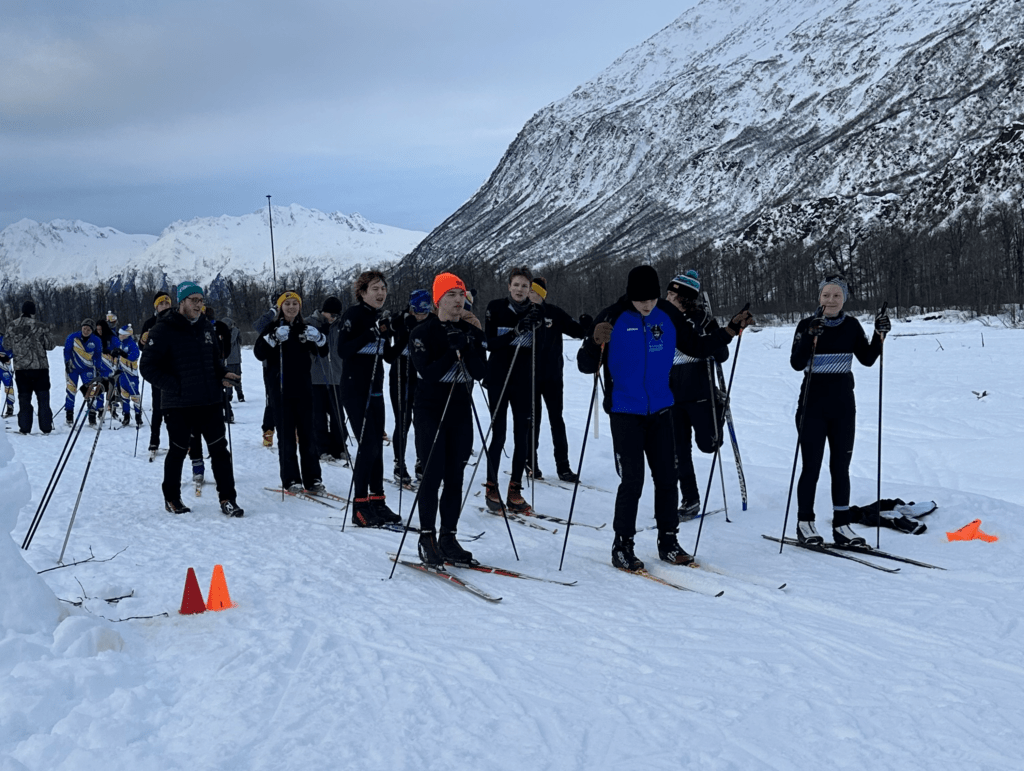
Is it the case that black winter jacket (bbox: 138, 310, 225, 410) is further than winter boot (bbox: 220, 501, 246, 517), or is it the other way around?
winter boot (bbox: 220, 501, 246, 517)

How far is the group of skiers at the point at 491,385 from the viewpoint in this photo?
5285 millimetres

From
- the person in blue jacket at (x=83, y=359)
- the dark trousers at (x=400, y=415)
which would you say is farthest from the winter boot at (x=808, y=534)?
the person in blue jacket at (x=83, y=359)

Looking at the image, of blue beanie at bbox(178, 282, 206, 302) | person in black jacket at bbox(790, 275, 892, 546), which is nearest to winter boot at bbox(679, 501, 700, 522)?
person in black jacket at bbox(790, 275, 892, 546)

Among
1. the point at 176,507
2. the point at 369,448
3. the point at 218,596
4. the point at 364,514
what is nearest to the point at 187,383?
the point at 176,507

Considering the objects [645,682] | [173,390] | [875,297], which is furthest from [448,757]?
[875,297]

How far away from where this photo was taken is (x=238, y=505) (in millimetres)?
7398

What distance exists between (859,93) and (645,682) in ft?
602

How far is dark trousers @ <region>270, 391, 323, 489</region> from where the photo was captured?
7.95 metres

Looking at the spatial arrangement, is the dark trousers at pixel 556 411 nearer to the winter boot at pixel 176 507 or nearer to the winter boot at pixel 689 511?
the winter boot at pixel 689 511

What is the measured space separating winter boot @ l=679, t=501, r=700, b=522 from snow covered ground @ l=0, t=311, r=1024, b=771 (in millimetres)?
297

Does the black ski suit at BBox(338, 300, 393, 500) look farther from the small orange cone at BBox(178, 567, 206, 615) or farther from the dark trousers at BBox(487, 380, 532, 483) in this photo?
the small orange cone at BBox(178, 567, 206, 615)

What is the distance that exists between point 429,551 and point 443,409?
0.97m

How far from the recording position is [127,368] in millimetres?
14320

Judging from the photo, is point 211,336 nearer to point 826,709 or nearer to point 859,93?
point 826,709
